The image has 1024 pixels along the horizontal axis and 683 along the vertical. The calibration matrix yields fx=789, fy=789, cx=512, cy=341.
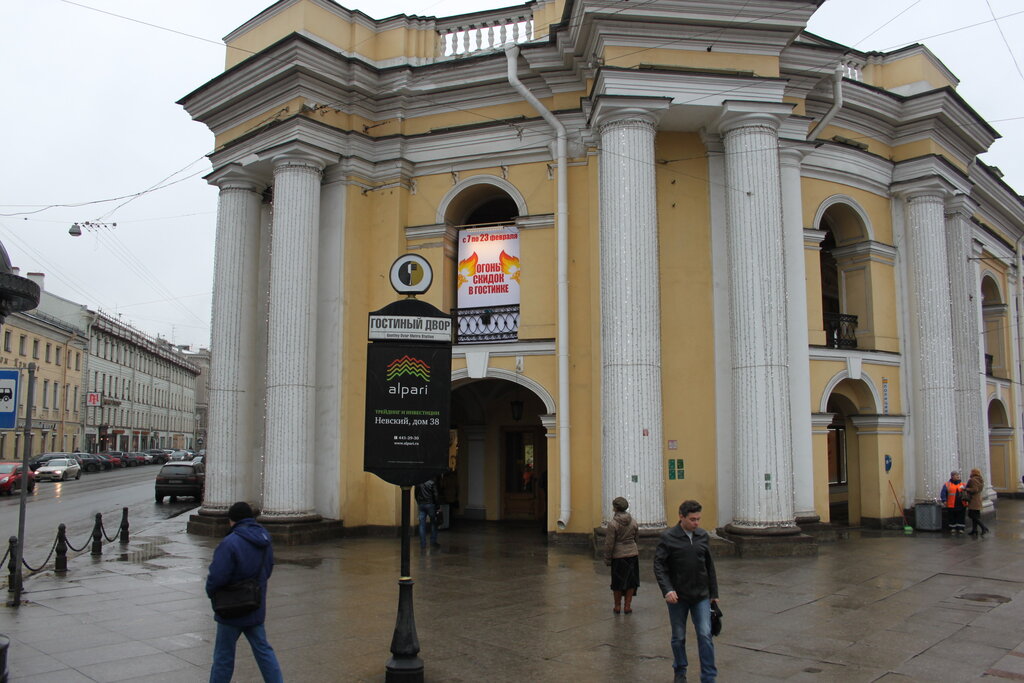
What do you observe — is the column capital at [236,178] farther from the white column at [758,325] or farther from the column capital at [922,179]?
the column capital at [922,179]

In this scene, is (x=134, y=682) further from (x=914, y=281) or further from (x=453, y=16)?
(x=914, y=281)

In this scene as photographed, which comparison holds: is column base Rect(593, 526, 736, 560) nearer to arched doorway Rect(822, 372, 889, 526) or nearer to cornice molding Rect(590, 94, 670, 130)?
arched doorway Rect(822, 372, 889, 526)

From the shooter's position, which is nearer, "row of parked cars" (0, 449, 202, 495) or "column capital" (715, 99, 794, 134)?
"column capital" (715, 99, 794, 134)

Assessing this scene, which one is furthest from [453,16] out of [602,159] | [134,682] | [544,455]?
[134,682]

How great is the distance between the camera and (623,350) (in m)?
13.9

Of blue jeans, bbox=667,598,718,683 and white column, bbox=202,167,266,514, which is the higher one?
white column, bbox=202,167,266,514

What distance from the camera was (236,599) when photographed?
18.8ft

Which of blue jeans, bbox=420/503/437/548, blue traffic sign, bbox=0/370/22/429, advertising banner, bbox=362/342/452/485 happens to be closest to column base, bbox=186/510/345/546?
blue jeans, bbox=420/503/437/548

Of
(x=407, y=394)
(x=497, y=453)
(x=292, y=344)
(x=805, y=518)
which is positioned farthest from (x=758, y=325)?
(x=292, y=344)

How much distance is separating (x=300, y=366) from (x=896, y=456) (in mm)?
13462

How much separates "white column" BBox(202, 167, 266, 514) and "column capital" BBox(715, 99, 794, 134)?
35.4 feet

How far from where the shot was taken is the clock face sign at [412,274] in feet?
24.5

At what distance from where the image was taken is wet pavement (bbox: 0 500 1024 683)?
7.19 meters

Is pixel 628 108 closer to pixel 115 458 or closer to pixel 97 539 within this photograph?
pixel 97 539
